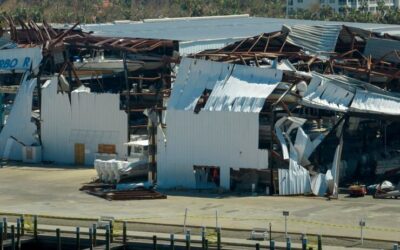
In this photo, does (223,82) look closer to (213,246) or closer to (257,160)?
(257,160)

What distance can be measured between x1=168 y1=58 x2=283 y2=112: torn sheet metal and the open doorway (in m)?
2.64

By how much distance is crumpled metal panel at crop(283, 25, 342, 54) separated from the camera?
77.0m

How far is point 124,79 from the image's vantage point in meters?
80.9

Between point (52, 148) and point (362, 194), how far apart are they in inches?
781

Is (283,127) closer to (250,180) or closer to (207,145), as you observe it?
(250,180)

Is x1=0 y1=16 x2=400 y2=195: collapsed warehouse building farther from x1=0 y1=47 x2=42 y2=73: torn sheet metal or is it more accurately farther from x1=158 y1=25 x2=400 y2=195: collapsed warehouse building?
x1=0 y1=47 x2=42 y2=73: torn sheet metal

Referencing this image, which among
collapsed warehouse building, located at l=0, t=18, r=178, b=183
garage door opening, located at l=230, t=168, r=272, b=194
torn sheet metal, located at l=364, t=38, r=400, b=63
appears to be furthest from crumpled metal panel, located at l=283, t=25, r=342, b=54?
garage door opening, located at l=230, t=168, r=272, b=194

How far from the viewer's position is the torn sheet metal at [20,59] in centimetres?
8011

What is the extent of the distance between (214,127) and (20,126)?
15.0 metres

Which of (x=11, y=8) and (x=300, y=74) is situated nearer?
A: (x=300, y=74)

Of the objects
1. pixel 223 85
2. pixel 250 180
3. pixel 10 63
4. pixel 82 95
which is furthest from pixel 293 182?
pixel 10 63

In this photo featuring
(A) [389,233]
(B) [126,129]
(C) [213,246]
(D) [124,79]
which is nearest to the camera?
(C) [213,246]

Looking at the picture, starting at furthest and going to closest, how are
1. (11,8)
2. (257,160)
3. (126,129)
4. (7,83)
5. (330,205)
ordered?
(11,8), (7,83), (126,129), (257,160), (330,205)

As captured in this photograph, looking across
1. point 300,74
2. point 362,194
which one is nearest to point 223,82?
point 300,74
